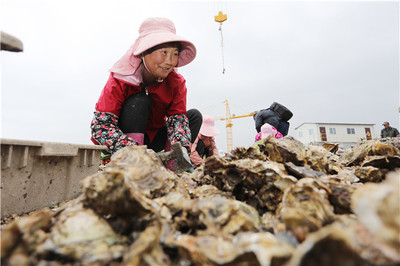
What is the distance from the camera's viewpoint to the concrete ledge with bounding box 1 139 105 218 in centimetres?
182

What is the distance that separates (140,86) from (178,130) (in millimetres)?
978

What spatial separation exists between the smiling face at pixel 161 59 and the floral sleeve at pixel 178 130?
0.96 m

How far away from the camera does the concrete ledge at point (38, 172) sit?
1824mm

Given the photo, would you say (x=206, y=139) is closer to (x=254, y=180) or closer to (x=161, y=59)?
(x=161, y=59)

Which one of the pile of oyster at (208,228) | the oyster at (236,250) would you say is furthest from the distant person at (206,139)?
the oyster at (236,250)

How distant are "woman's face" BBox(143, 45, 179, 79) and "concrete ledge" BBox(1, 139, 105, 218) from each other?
58.8 inches

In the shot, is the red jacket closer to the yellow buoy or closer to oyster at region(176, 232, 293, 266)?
oyster at region(176, 232, 293, 266)

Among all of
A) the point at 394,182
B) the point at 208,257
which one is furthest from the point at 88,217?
the point at 394,182

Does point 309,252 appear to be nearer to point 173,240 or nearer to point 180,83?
point 173,240

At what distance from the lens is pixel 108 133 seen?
3242 millimetres

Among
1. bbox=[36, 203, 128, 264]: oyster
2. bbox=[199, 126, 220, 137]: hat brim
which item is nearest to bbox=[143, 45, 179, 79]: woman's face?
bbox=[36, 203, 128, 264]: oyster

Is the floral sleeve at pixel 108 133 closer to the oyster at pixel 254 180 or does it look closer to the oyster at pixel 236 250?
the oyster at pixel 254 180

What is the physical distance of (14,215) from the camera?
1.86 m

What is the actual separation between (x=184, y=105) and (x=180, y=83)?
1.40 ft
